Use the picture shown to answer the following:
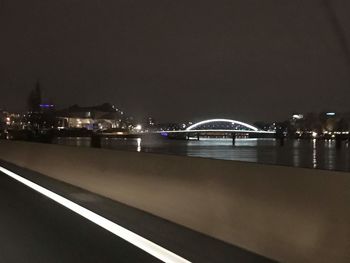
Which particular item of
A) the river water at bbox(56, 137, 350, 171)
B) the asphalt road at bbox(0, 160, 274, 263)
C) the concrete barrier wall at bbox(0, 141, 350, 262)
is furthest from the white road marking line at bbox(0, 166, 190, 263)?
the river water at bbox(56, 137, 350, 171)

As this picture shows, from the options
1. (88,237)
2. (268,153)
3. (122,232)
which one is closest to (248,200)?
(122,232)

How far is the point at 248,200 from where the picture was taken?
974cm

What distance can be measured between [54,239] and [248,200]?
3380 millimetres

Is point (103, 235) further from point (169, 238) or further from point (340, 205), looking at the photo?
point (340, 205)

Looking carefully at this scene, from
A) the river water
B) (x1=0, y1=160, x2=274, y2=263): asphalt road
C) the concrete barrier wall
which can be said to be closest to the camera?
the concrete barrier wall

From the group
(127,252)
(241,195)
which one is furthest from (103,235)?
(241,195)

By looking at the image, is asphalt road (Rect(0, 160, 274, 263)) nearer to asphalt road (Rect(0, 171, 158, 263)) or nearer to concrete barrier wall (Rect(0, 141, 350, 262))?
asphalt road (Rect(0, 171, 158, 263))

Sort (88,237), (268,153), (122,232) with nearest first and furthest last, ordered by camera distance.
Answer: (88,237), (122,232), (268,153)

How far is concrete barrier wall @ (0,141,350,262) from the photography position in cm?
761

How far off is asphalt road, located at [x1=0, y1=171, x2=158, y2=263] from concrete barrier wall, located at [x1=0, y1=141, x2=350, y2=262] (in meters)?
1.53

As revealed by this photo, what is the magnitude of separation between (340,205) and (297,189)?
3.32ft

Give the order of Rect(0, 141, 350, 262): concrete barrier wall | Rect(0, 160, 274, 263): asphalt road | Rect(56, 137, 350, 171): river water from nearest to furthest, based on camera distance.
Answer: Rect(0, 141, 350, 262): concrete barrier wall, Rect(0, 160, 274, 263): asphalt road, Rect(56, 137, 350, 171): river water

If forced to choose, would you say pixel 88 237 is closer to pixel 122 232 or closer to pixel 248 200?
pixel 122 232

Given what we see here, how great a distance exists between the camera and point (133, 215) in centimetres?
1363
